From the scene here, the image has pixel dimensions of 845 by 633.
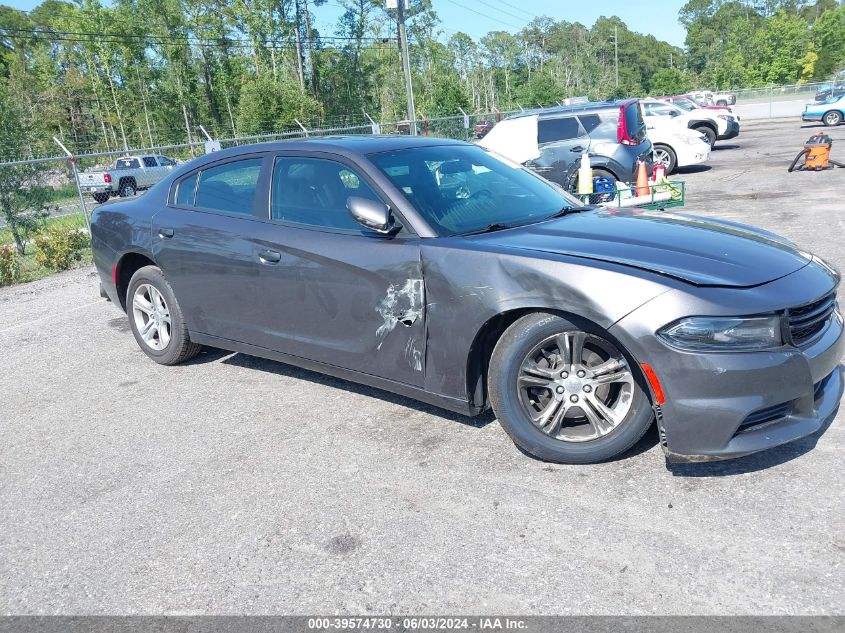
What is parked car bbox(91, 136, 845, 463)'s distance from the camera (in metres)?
3.09

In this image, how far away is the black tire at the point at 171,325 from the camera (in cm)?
530

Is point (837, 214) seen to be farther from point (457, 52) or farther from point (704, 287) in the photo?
point (457, 52)

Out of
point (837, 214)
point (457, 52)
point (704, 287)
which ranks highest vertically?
point (457, 52)

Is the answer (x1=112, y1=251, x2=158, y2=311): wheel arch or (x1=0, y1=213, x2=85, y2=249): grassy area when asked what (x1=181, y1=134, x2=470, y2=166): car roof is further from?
(x1=0, y1=213, x2=85, y2=249): grassy area

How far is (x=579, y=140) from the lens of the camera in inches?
496

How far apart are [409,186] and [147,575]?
7.80ft

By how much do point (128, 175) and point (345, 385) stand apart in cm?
2417

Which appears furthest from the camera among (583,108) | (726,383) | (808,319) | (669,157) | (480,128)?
(480,128)

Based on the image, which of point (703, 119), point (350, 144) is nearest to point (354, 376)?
point (350, 144)

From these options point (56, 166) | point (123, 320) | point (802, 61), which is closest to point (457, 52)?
point (802, 61)

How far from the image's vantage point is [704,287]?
3.12 m

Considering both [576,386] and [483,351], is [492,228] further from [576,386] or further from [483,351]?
[576,386]

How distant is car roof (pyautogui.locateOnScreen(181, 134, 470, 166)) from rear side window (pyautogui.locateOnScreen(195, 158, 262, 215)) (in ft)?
0.32

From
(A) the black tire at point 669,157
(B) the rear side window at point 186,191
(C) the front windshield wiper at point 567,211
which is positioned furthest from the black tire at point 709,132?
(B) the rear side window at point 186,191
